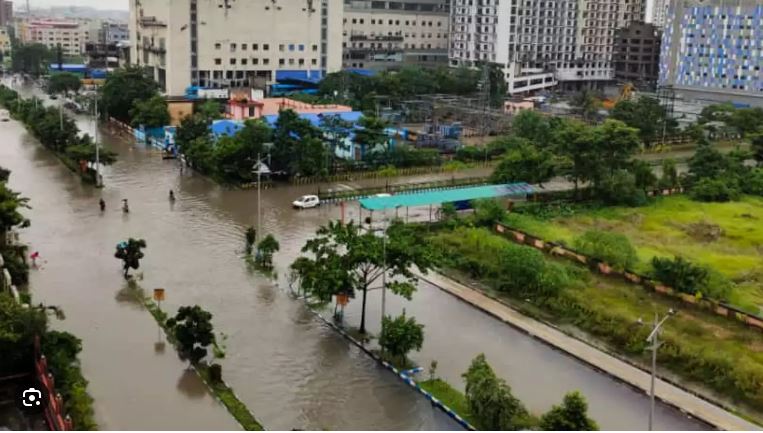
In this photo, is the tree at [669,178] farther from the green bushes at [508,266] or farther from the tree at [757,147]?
the green bushes at [508,266]

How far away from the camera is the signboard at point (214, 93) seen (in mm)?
35250

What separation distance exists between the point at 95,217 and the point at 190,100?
15158 mm

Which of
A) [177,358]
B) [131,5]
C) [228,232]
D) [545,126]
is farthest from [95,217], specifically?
[131,5]

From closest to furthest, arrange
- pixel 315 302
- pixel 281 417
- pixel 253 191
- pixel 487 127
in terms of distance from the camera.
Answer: pixel 281 417, pixel 315 302, pixel 253 191, pixel 487 127

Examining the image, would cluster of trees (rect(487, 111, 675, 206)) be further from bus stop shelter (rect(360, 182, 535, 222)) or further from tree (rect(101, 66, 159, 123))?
tree (rect(101, 66, 159, 123))

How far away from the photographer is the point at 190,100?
32656mm

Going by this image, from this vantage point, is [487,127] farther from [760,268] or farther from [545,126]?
[760,268]

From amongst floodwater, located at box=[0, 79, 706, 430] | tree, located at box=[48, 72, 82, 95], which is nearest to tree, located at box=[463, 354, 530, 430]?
floodwater, located at box=[0, 79, 706, 430]

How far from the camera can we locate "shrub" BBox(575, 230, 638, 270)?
14.8 metres

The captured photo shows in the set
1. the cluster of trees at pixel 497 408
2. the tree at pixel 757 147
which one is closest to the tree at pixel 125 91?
the tree at pixel 757 147

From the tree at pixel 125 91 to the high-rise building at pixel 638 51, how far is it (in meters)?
28.0

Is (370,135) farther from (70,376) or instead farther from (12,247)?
(70,376)

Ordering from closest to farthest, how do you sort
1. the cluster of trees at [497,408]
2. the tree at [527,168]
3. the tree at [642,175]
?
the cluster of trees at [497,408] < the tree at [527,168] < the tree at [642,175]

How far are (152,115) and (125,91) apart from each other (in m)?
3.56
